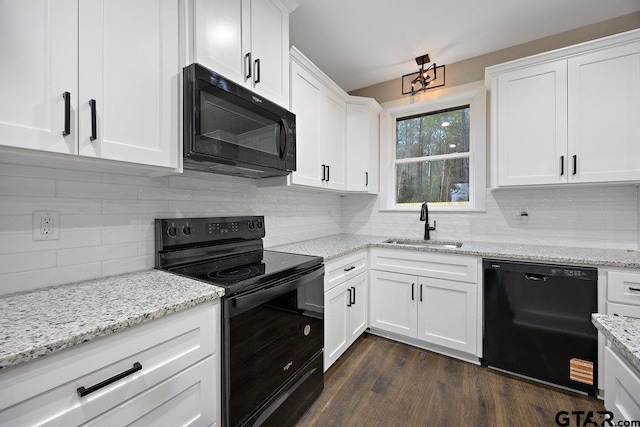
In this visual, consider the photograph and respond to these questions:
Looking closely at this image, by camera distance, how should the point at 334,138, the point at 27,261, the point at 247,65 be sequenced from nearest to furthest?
the point at 27,261, the point at 247,65, the point at 334,138

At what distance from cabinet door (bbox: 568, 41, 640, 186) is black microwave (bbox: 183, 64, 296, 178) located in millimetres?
2111

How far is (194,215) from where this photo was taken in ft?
5.42

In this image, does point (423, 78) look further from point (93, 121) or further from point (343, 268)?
point (93, 121)

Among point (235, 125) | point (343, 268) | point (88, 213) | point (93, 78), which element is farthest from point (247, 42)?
point (343, 268)

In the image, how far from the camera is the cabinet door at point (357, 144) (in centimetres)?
276

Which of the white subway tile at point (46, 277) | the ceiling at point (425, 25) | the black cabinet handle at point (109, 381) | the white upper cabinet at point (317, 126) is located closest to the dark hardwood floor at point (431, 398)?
the black cabinet handle at point (109, 381)

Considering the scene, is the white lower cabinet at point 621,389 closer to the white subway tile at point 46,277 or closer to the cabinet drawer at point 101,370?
the cabinet drawer at point 101,370

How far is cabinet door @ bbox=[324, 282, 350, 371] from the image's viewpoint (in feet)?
6.16

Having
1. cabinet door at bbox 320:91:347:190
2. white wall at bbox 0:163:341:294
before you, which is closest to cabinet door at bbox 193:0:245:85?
white wall at bbox 0:163:341:294

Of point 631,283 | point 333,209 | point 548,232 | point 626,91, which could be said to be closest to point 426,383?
point 631,283

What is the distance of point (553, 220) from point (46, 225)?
3.36 m

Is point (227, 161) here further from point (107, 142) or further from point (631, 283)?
point (631, 283)

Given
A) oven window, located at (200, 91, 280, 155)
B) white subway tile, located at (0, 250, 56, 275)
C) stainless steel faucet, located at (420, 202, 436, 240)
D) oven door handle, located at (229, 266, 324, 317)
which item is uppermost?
oven window, located at (200, 91, 280, 155)

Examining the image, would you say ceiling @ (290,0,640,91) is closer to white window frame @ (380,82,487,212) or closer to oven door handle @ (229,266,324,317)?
white window frame @ (380,82,487,212)
